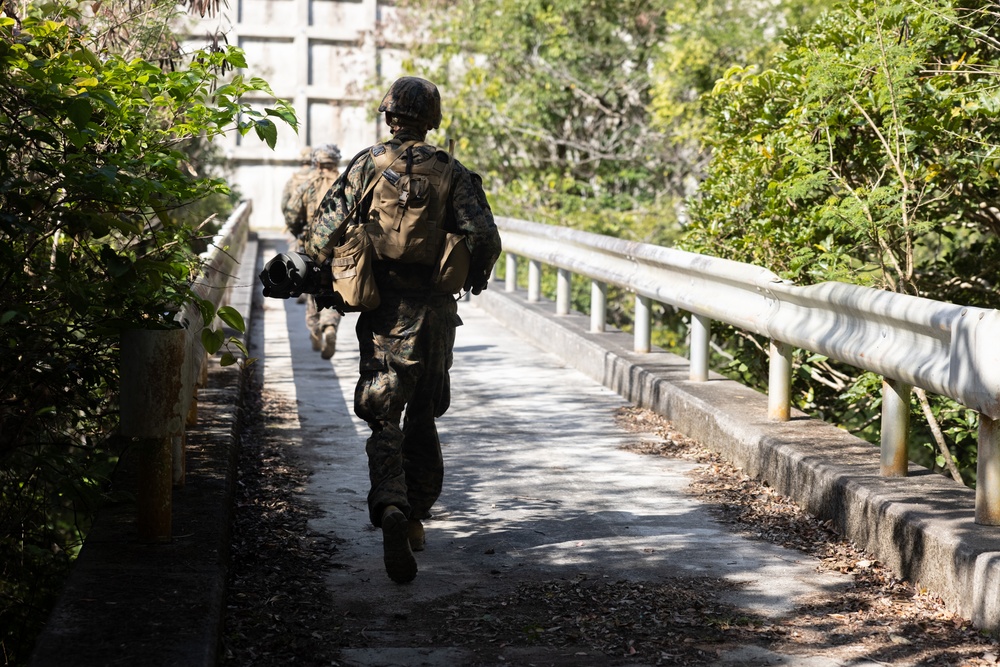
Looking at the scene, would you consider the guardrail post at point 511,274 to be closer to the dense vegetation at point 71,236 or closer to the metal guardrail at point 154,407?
the dense vegetation at point 71,236

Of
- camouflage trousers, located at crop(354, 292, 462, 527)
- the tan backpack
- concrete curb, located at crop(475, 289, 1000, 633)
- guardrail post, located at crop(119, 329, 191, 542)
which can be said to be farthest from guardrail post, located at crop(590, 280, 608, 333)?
guardrail post, located at crop(119, 329, 191, 542)

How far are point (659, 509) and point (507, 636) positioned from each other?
6.49 feet

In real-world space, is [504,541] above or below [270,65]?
below

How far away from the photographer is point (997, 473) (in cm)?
478

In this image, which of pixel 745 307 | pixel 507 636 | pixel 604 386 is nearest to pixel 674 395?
pixel 745 307

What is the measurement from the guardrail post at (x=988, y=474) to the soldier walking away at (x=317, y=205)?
22.4 ft

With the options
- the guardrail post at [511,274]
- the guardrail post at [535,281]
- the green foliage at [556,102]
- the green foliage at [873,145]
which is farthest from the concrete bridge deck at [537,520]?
the green foliage at [556,102]

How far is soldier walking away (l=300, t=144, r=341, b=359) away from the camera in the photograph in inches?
434

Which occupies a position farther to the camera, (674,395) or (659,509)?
(674,395)

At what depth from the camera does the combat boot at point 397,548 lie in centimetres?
512

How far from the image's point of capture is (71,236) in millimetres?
4996

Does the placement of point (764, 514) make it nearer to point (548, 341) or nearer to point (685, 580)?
point (685, 580)

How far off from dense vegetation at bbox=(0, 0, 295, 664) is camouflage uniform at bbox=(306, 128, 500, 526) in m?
0.43

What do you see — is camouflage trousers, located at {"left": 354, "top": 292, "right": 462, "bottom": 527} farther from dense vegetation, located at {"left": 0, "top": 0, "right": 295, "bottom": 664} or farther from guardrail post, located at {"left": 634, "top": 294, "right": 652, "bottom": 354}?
guardrail post, located at {"left": 634, "top": 294, "right": 652, "bottom": 354}
